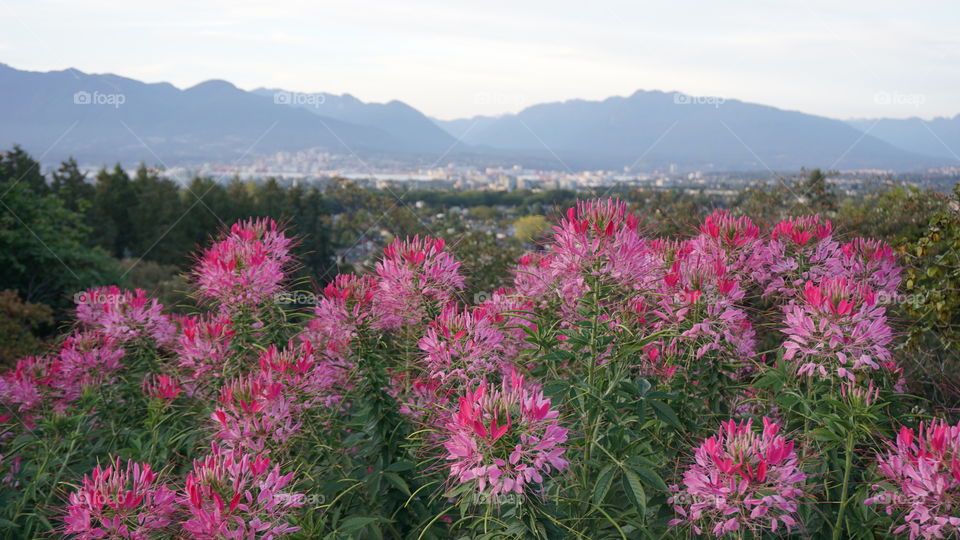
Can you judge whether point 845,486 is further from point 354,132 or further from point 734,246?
point 354,132

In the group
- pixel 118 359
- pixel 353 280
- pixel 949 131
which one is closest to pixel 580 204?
pixel 353 280

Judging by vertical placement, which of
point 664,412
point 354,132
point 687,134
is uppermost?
point 687,134

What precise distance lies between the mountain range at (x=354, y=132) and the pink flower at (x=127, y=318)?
6.71m

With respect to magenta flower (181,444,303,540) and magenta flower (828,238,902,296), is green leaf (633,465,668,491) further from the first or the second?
magenta flower (828,238,902,296)

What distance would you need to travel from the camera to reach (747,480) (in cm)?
196

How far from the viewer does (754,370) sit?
347 centimetres

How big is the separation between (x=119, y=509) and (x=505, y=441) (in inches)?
49.1

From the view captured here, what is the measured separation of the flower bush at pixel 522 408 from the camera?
2025mm

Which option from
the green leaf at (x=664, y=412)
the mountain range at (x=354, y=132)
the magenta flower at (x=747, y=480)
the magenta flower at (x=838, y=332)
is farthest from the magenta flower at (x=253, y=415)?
the mountain range at (x=354, y=132)

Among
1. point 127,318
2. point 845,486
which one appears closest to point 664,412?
point 845,486

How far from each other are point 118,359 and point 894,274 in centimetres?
470

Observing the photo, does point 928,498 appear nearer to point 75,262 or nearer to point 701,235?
point 701,235

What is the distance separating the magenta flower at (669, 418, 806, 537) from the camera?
1948 mm

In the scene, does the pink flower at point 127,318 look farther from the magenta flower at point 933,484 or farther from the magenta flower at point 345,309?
→ the magenta flower at point 933,484
